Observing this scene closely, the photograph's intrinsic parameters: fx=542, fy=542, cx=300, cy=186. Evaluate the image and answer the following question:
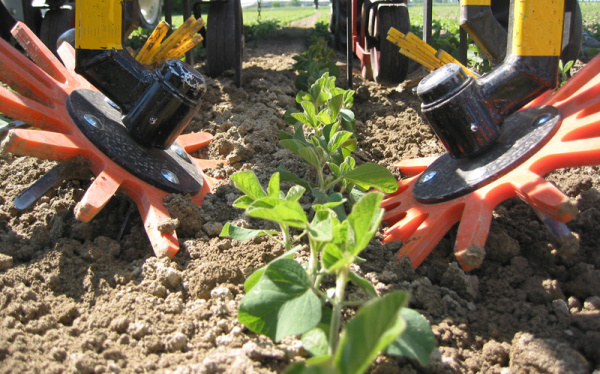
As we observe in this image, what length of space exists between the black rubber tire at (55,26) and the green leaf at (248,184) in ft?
9.51

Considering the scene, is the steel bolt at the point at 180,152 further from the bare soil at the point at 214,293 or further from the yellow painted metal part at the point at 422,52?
the yellow painted metal part at the point at 422,52

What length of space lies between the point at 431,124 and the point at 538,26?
0.42m

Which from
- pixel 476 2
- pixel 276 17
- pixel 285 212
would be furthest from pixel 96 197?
pixel 276 17

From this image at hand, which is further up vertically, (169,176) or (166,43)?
(166,43)

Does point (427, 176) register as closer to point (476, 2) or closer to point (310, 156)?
point (310, 156)

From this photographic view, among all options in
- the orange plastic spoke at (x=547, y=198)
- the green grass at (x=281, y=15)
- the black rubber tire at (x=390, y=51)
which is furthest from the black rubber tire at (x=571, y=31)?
the green grass at (x=281, y=15)

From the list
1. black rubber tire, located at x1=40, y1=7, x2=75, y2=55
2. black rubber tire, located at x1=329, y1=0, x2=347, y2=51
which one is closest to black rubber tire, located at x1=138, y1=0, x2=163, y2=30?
black rubber tire, located at x1=329, y1=0, x2=347, y2=51

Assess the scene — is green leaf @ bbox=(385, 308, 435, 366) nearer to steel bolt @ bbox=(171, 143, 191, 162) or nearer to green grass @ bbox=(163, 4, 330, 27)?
steel bolt @ bbox=(171, 143, 191, 162)

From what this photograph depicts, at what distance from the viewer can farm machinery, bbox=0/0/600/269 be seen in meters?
1.44

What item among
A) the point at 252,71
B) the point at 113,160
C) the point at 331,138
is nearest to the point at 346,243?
the point at 331,138

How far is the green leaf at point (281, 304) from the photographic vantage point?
95 centimetres

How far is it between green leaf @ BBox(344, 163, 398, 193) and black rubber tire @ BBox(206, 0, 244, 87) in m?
1.95

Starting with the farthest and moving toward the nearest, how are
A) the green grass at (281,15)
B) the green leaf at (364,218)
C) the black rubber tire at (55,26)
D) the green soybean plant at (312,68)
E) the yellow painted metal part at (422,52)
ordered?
the green grass at (281,15) → the black rubber tire at (55,26) → the green soybean plant at (312,68) → the yellow painted metal part at (422,52) → the green leaf at (364,218)

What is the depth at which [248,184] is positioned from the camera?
125 cm
